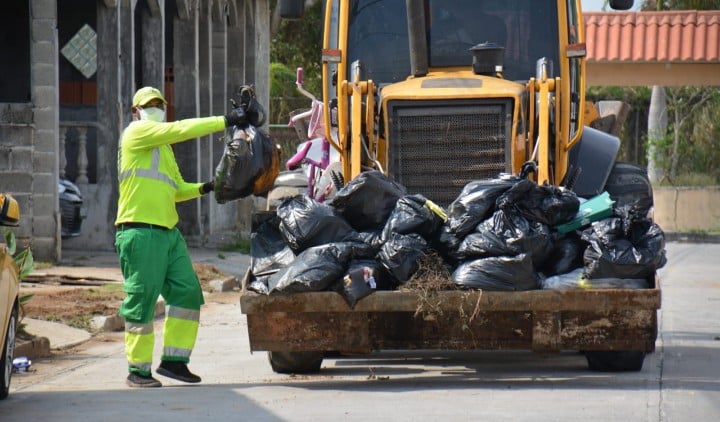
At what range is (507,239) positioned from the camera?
930cm

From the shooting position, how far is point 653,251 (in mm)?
9328

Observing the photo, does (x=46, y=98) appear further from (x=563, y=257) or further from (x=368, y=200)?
(x=563, y=257)

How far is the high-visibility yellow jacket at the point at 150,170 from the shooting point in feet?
31.6

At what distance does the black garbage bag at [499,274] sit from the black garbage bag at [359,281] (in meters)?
0.48

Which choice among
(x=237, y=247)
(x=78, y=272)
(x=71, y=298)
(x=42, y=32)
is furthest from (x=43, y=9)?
(x=237, y=247)

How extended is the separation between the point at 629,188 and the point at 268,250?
9.50 ft

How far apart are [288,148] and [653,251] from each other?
77.5ft

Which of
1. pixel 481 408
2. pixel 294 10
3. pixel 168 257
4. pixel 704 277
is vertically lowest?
pixel 704 277

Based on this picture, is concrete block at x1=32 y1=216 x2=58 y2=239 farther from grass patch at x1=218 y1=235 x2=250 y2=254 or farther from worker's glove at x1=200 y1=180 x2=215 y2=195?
worker's glove at x1=200 y1=180 x2=215 y2=195

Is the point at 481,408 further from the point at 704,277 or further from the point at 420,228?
the point at 704,277

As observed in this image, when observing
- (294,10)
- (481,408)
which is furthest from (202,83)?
(481,408)

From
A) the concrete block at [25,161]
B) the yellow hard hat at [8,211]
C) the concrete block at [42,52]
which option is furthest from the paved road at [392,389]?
the concrete block at [42,52]

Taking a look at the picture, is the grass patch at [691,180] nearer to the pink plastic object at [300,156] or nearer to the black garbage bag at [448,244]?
the pink plastic object at [300,156]

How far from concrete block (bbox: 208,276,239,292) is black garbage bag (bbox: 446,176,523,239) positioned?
25.9ft
